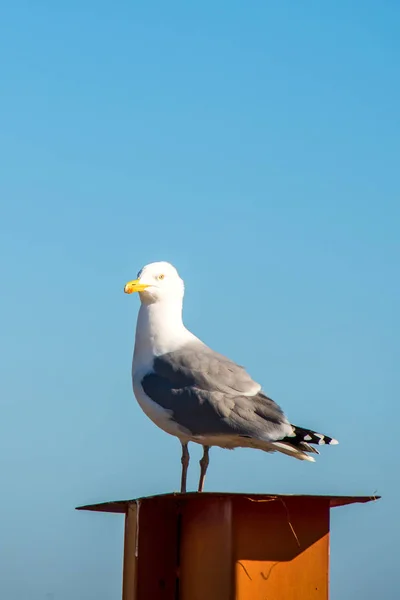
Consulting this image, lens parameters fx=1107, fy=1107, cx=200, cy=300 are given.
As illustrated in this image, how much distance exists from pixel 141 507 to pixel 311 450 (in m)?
1.79

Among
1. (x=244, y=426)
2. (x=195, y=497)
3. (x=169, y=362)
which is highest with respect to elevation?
(x=169, y=362)

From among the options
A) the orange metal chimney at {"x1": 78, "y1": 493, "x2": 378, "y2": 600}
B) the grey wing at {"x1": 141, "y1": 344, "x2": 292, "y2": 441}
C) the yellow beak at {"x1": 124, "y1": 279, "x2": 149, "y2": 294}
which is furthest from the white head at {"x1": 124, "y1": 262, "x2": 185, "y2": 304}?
the orange metal chimney at {"x1": 78, "y1": 493, "x2": 378, "y2": 600}

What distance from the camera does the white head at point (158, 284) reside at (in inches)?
434

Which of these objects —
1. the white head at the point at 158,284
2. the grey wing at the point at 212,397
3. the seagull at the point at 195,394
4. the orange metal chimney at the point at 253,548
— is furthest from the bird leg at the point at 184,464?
the orange metal chimney at the point at 253,548

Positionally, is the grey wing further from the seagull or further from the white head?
the white head

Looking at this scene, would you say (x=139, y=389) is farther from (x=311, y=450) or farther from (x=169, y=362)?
(x=311, y=450)

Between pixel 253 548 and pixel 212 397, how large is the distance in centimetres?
250

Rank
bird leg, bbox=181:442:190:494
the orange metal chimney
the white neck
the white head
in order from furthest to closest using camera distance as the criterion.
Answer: the white head
the white neck
bird leg, bbox=181:442:190:494
the orange metal chimney

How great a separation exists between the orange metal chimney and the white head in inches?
127

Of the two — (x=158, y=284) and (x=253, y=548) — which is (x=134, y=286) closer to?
(x=158, y=284)

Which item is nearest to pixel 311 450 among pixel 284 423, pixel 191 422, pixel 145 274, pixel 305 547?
pixel 284 423

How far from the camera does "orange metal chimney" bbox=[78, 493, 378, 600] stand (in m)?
7.52

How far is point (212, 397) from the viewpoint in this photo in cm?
992

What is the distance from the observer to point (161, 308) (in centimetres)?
1102
